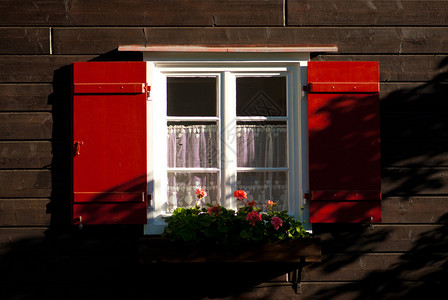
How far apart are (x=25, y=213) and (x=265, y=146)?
1.85 m

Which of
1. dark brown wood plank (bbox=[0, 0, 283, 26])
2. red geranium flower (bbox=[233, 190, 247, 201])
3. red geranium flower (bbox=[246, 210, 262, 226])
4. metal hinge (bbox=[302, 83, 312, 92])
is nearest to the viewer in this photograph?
red geranium flower (bbox=[246, 210, 262, 226])

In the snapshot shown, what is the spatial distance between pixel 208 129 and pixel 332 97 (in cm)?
94

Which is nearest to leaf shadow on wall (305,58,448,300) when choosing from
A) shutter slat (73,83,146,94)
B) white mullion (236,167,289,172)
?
white mullion (236,167,289,172)

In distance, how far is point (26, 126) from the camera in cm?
343

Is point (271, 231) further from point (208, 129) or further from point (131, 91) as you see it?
point (131, 91)

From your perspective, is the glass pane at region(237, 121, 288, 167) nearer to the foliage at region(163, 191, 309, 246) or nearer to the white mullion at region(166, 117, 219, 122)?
the white mullion at region(166, 117, 219, 122)

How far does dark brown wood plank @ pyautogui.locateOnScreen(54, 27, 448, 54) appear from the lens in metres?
3.46

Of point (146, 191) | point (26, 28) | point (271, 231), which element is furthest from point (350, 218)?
point (26, 28)

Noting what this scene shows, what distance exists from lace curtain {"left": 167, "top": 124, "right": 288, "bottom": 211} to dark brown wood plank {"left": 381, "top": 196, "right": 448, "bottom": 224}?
0.77m

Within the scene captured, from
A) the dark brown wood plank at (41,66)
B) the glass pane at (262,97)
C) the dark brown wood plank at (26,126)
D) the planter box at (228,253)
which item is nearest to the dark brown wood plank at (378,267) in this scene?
the planter box at (228,253)

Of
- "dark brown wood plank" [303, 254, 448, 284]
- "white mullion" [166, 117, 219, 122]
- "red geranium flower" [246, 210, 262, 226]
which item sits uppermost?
"white mullion" [166, 117, 219, 122]

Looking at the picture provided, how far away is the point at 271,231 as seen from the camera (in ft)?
10.3

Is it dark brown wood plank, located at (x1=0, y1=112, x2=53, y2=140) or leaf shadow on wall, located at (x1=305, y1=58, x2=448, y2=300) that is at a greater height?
Answer: dark brown wood plank, located at (x1=0, y1=112, x2=53, y2=140)

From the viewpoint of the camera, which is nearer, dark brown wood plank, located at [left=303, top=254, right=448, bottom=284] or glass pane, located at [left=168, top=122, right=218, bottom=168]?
dark brown wood plank, located at [left=303, top=254, right=448, bottom=284]
